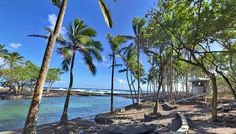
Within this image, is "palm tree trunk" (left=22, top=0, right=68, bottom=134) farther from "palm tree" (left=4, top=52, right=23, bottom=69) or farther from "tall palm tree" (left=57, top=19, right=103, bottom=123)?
"palm tree" (left=4, top=52, right=23, bottom=69)

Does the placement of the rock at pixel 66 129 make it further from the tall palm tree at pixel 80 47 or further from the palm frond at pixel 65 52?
the palm frond at pixel 65 52

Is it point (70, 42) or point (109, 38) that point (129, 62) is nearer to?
point (109, 38)

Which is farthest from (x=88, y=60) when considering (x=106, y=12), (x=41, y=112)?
(x=41, y=112)

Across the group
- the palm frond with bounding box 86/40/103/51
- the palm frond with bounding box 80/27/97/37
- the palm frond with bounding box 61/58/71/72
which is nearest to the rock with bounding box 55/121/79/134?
the palm frond with bounding box 61/58/71/72

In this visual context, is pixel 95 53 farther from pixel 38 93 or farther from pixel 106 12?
pixel 38 93

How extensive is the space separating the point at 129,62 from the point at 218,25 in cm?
2050

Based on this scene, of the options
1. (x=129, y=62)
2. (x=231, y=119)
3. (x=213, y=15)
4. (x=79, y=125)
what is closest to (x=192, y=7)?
(x=213, y=15)

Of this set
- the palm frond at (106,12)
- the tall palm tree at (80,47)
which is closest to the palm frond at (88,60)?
the tall palm tree at (80,47)

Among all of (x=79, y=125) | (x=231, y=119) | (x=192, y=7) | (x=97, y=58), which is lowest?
(x=79, y=125)

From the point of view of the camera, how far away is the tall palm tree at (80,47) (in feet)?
52.3

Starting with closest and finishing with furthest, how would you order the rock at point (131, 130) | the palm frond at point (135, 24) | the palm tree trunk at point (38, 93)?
the palm tree trunk at point (38, 93), the rock at point (131, 130), the palm frond at point (135, 24)

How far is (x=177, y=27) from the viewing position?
13547 millimetres

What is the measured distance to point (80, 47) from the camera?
16.2 meters

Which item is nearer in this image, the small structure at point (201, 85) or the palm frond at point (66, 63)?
the palm frond at point (66, 63)
